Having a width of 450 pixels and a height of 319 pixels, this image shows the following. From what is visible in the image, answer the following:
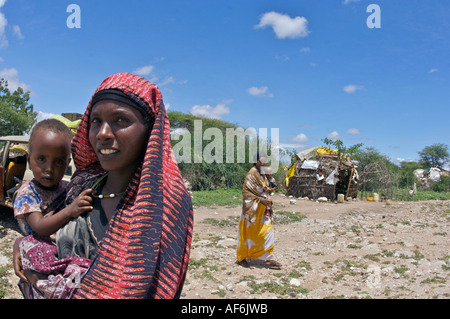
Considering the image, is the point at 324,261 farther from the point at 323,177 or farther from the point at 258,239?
the point at 323,177

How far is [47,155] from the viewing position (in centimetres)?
158

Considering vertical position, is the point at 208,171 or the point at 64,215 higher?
the point at 208,171

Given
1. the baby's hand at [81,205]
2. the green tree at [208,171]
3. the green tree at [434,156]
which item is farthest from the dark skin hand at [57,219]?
the green tree at [434,156]

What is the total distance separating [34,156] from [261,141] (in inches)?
806

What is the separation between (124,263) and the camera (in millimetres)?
1206

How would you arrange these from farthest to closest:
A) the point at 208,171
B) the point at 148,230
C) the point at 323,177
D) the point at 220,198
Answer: the point at 208,171
the point at 323,177
the point at 220,198
the point at 148,230

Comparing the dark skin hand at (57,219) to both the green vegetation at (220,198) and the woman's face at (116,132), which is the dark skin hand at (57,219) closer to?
the woman's face at (116,132)

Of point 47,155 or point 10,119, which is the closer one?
point 47,155

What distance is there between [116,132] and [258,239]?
515 centimetres

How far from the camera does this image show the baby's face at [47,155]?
1.56m

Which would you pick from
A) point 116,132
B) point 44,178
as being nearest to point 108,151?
point 116,132

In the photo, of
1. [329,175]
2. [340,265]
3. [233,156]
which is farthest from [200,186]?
[340,265]

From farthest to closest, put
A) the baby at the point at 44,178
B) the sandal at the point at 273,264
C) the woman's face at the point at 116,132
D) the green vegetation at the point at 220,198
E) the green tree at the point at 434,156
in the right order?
the green tree at the point at 434,156 → the green vegetation at the point at 220,198 → the sandal at the point at 273,264 → the baby at the point at 44,178 → the woman's face at the point at 116,132

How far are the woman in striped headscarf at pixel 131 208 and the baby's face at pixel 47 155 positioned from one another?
6.6 inches
